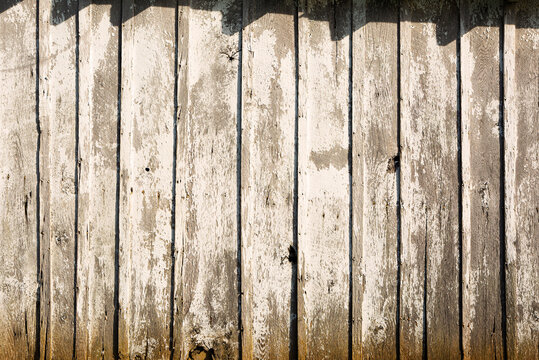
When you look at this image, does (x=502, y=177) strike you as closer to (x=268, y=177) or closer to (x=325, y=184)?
(x=325, y=184)

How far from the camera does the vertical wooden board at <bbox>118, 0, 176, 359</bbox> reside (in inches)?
102

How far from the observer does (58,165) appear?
2592 mm

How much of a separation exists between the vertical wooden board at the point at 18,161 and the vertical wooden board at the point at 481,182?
8.85ft

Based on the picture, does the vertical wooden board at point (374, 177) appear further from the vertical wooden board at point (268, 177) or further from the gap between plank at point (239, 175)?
the gap between plank at point (239, 175)

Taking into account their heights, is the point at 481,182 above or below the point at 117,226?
above

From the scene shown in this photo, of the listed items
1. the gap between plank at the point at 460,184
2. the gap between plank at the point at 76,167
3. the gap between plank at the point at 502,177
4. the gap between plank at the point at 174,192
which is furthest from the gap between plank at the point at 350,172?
the gap between plank at the point at 76,167

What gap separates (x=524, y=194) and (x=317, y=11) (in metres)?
1.75

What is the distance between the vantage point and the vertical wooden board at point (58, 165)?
2.59m

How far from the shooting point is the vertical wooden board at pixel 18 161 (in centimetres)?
259

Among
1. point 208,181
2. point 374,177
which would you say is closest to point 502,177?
point 374,177

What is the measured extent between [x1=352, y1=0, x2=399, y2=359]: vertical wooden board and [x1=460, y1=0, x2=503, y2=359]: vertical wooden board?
18.3 inches

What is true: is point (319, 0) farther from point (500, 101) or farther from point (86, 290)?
point (86, 290)

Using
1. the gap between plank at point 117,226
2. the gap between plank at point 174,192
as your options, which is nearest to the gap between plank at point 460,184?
the gap between plank at point 174,192

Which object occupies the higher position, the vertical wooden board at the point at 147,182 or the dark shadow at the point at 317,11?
the dark shadow at the point at 317,11
